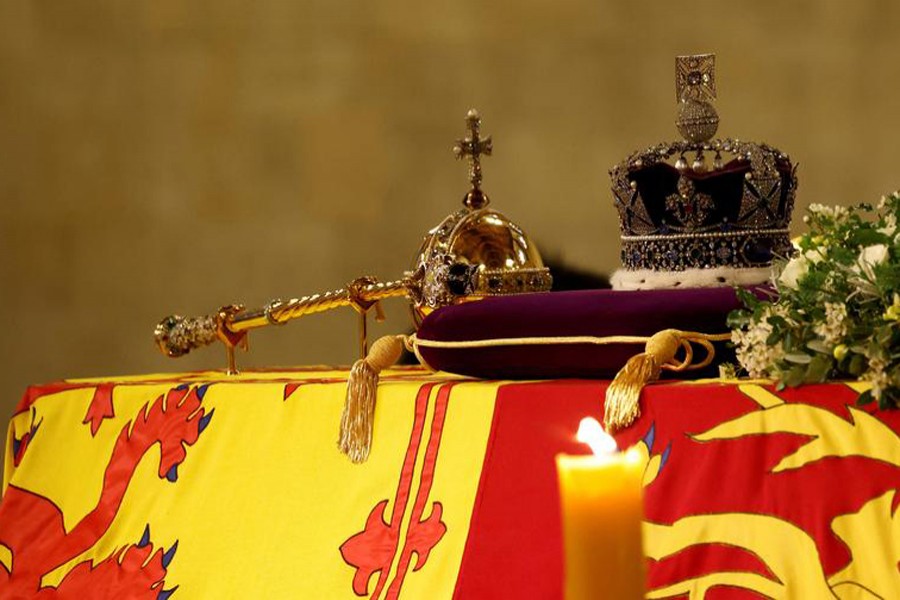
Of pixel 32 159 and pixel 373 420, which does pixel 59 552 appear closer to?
pixel 373 420

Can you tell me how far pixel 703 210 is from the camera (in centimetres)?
182

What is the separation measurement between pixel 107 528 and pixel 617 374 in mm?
848

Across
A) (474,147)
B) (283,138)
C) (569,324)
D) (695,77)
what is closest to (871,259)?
(569,324)

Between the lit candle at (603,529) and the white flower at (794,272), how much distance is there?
36.4 inches

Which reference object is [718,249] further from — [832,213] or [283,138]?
[283,138]

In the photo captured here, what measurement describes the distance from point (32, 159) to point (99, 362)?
0.53 meters

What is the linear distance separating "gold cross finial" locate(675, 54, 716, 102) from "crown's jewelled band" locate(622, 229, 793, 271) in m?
0.20

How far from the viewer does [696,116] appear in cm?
188

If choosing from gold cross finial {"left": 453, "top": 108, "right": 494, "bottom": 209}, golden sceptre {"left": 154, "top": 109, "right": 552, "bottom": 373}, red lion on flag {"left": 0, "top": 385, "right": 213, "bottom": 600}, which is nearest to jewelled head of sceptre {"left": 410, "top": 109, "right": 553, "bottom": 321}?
golden sceptre {"left": 154, "top": 109, "right": 552, "bottom": 373}

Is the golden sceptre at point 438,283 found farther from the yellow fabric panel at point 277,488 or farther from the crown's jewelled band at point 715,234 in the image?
the crown's jewelled band at point 715,234

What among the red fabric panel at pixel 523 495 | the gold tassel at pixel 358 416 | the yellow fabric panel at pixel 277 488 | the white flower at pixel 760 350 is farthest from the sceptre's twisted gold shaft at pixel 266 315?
the white flower at pixel 760 350

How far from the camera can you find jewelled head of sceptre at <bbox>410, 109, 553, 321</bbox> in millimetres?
2193

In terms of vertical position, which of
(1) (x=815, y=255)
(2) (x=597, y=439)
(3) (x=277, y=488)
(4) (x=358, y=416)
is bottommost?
(3) (x=277, y=488)

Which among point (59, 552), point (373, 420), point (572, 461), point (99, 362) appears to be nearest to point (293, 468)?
point (373, 420)
